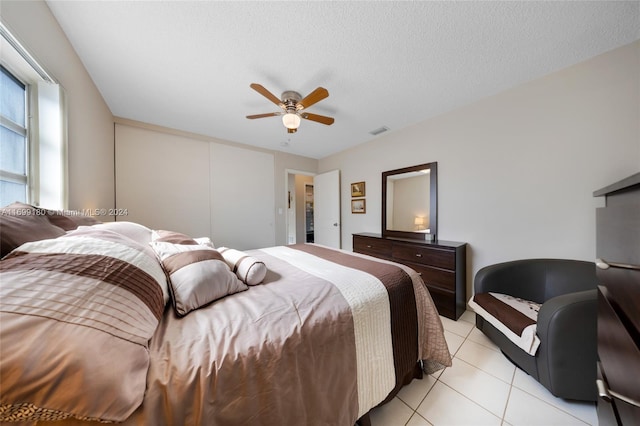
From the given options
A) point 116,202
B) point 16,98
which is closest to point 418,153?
point 16,98

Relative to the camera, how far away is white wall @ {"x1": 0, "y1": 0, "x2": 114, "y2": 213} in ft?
3.73

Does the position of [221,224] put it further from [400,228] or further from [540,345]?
[540,345]

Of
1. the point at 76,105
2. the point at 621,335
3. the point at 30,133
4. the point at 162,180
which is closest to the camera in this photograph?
the point at 621,335

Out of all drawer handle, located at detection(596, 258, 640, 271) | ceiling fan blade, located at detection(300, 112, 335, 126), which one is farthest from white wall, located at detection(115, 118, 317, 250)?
drawer handle, located at detection(596, 258, 640, 271)

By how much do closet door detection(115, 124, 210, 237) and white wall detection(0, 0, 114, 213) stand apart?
0.16 meters

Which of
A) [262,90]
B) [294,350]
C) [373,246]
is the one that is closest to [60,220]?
[294,350]

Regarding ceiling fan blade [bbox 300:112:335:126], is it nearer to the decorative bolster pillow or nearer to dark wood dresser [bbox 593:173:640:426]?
the decorative bolster pillow

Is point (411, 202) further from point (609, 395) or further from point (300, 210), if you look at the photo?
point (300, 210)

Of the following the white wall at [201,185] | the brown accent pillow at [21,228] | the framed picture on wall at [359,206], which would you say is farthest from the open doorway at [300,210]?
the brown accent pillow at [21,228]

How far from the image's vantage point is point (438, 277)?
2238 mm

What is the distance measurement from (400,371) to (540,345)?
3.08ft

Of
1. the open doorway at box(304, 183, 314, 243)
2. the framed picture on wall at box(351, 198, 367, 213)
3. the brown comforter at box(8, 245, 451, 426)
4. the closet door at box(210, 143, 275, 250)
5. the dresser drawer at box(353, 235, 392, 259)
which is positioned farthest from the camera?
the open doorway at box(304, 183, 314, 243)

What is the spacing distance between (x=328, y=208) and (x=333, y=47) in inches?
113

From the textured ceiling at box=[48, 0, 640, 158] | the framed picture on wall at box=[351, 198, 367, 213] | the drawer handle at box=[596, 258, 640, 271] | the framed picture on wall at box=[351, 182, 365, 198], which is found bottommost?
the drawer handle at box=[596, 258, 640, 271]
